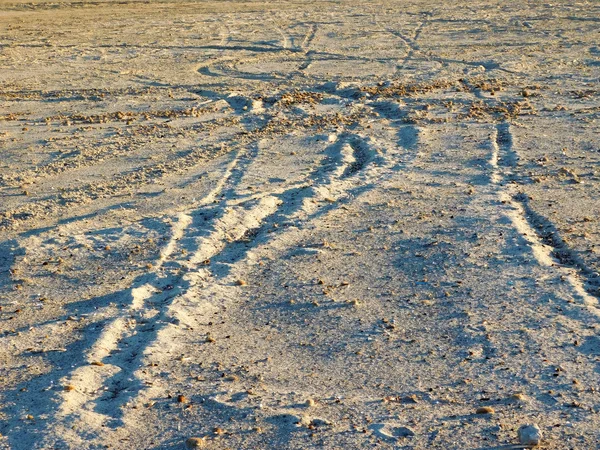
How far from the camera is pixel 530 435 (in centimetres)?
383

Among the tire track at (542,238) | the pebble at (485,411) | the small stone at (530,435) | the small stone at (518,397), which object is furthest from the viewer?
the tire track at (542,238)

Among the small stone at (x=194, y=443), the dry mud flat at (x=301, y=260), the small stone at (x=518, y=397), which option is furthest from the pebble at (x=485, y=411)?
the small stone at (x=194, y=443)

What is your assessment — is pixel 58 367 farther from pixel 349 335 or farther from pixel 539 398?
pixel 539 398

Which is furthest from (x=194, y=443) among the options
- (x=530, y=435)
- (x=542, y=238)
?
(x=542, y=238)

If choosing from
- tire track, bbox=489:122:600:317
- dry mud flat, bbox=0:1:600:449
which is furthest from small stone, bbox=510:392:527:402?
tire track, bbox=489:122:600:317

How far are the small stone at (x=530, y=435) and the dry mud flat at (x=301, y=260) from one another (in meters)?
0.06

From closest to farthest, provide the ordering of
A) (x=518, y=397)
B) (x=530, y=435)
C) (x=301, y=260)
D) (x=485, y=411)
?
(x=530, y=435)
(x=485, y=411)
(x=518, y=397)
(x=301, y=260)

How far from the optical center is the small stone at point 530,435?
3.82 metres

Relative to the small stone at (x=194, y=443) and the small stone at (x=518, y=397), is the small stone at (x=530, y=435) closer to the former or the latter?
the small stone at (x=518, y=397)

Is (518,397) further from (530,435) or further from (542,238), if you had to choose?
(542,238)

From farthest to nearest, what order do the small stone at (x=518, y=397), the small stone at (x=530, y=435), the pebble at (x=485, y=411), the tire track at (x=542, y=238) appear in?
the tire track at (x=542, y=238) < the small stone at (x=518, y=397) < the pebble at (x=485, y=411) < the small stone at (x=530, y=435)

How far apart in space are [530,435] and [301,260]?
2.60m

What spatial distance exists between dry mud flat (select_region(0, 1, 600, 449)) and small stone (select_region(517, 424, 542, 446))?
0.21ft

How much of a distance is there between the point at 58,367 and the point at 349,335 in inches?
64.8
